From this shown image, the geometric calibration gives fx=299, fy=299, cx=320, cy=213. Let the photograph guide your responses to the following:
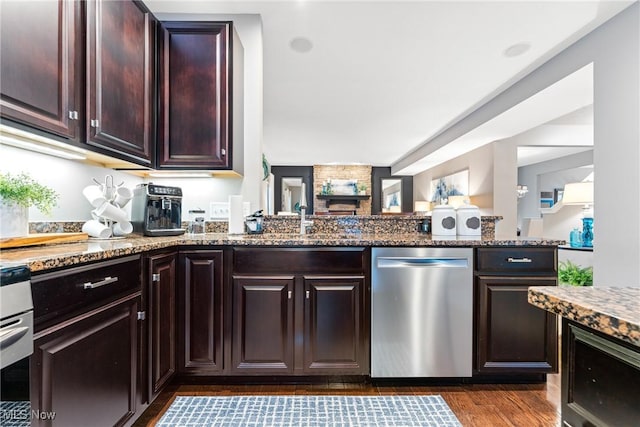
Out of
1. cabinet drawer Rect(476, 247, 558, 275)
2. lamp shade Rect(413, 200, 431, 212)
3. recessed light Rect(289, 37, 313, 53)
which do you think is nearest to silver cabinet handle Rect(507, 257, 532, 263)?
cabinet drawer Rect(476, 247, 558, 275)

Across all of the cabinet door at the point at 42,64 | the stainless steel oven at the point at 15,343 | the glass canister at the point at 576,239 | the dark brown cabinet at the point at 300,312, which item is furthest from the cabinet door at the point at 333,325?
the glass canister at the point at 576,239

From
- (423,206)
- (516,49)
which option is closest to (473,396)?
(516,49)

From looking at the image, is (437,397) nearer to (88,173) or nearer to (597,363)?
(597,363)

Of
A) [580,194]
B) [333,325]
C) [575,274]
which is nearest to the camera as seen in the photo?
[333,325]

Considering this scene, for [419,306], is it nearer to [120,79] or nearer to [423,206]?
[120,79]

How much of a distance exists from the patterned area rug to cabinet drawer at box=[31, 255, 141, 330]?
31.3 inches

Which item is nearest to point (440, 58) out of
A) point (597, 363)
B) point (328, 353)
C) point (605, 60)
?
point (605, 60)

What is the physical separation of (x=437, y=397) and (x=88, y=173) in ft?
8.36

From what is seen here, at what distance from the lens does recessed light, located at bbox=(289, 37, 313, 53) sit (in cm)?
260

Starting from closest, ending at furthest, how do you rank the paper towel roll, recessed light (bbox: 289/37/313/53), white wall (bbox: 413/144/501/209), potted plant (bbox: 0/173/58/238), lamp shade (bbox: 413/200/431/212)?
potted plant (bbox: 0/173/58/238) < the paper towel roll < recessed light (bbox: 289/37/313/53) < white wall (bbox: 413/144/501/209) < lamp shade (bbox: 413/200/431/212)

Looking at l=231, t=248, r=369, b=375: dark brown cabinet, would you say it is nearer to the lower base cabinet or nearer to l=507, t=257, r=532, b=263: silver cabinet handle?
l=507, t=257, r=532, b=263: silver cabinet handle

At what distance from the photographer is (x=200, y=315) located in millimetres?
1766

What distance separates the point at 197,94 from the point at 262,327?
1.62m

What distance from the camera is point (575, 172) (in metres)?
7.43
